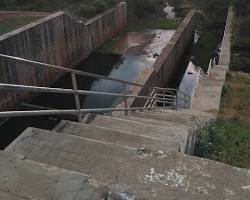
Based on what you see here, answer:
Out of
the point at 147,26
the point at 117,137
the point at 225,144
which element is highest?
the point at 117,137

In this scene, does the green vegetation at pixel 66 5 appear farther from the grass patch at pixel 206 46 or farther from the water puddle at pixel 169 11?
the grass patch at pixel 206 46

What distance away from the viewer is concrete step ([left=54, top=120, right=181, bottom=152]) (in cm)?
369

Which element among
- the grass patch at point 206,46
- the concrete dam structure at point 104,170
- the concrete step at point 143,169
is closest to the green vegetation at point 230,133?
the concrete dam structure at point 104,170

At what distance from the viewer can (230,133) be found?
693 cm

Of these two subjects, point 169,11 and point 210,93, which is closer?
point 210,93

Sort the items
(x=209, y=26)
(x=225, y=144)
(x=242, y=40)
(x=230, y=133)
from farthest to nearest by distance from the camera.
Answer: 1. (x=209, y=26)
2. (x=242, y=40)
3. (x=230, y=133)
4. (x=225, y=144)

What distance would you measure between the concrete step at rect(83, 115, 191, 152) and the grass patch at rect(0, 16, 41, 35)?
41.4 ft

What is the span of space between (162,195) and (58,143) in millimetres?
1131

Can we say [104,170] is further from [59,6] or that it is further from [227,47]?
[59,6]

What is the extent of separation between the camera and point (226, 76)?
44.1 ft

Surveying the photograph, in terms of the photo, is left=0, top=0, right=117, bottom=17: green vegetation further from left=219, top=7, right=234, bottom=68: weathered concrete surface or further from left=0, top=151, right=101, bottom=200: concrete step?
left=0, top=151, right=101, bottom=200: concrete step

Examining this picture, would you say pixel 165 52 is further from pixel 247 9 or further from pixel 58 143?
pixel 58 143

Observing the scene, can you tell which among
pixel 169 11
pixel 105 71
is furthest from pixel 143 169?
pixel 169 11

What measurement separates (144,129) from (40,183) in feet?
8.79
